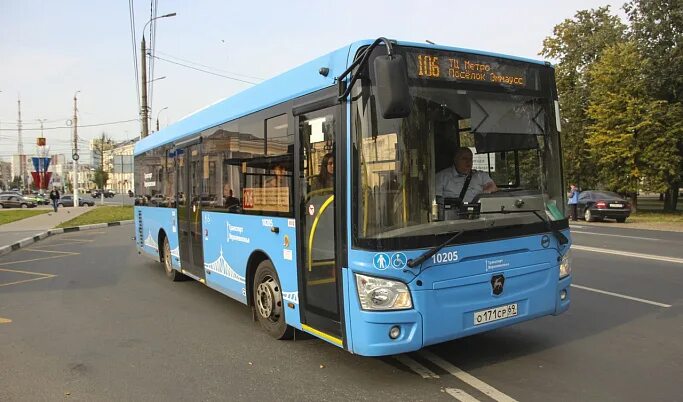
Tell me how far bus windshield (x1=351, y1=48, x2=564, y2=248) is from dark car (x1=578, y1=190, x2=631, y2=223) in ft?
69.4

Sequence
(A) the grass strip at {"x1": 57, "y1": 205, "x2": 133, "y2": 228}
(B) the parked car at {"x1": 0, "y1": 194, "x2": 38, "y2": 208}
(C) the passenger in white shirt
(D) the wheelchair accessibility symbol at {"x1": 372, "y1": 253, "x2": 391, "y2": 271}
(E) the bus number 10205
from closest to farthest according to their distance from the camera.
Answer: (D) the wheelchair accessibility symbol at {"x1": 372, "y1": 253, "x2": 391, "y2": 271}, (E) the bus number 10205, (C) the passenger in white shirt, (A) the grass strip at {"x1": 57, "y1": 205, "x2": 133, "y2": 228}, (B) the parked car at {"x1": 0, "y1": 194, "x2": 38, "y2": 208}

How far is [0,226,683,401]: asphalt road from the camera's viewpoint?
14.3 ft

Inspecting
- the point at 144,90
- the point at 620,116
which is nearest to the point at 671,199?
the point at 620,116

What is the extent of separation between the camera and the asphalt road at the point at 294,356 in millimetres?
4367

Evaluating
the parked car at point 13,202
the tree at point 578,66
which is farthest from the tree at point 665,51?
the parked car at point 13,202

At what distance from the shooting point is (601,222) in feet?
79.9

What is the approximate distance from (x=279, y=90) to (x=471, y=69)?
2.07 m

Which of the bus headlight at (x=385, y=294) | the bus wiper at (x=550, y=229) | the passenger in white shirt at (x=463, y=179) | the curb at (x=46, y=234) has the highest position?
the passenger in white shirt at (x=463, y=179)

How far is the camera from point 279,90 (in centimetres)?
560

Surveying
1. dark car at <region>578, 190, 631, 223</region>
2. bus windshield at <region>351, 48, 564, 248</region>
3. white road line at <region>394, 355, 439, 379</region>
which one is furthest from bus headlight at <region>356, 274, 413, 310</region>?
dark car at <region>578, 190, 631, 223</region>

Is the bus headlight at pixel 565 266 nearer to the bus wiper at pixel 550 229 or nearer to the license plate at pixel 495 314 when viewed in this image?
the bus wiper at pixel 550 229

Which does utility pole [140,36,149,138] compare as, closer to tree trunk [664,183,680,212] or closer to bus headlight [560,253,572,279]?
bus headlight [560,253,572,279]

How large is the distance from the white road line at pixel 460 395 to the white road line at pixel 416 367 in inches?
13.1

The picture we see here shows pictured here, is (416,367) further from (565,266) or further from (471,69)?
(471,69)
